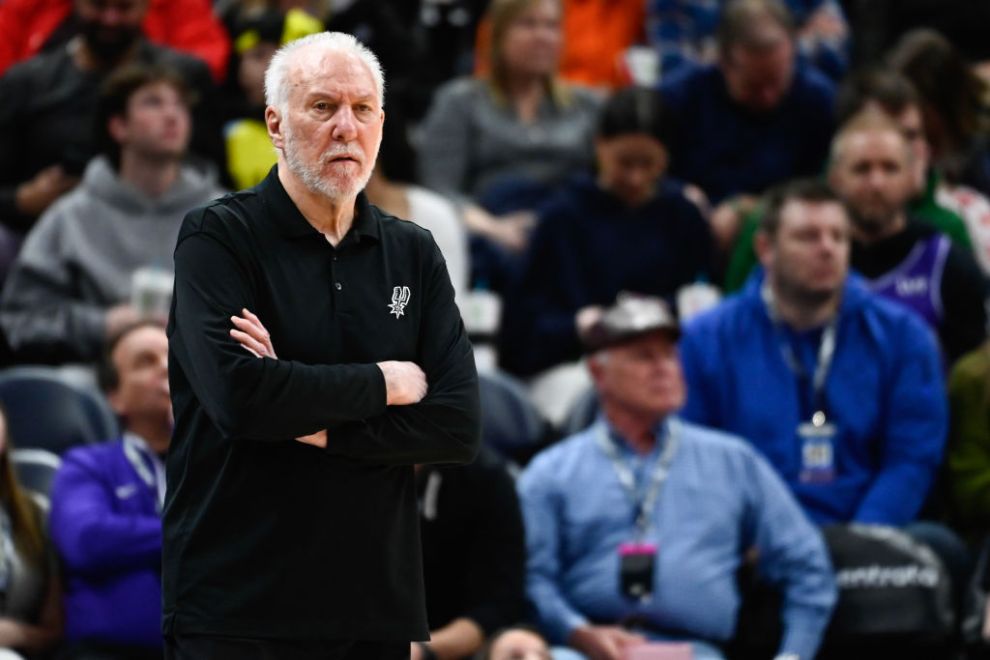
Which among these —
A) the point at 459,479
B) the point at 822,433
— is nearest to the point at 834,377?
the point at 822,433

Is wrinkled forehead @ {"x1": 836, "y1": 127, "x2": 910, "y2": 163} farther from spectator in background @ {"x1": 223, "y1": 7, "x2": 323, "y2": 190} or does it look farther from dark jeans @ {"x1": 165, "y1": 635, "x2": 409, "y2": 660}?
dark jeans @ {"x1": 165, "y1": 635, "x2": 409, "y2": 660}

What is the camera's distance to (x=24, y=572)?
4852 millimetres

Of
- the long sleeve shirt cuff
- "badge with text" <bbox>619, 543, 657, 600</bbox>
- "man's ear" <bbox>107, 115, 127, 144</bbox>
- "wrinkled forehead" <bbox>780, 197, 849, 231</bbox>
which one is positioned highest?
"man's ear" <bbox>107, 115, 127, 144</bbox>

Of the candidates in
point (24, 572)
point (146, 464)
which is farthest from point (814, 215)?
point (24, 572)

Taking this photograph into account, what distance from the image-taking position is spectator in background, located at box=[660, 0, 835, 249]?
746cm

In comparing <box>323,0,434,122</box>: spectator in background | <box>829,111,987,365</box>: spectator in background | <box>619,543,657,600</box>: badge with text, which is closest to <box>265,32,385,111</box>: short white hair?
<box>619,543,657,600</box>: badge with text

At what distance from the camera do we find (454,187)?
7.39 m

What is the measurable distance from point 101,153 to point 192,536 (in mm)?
3968

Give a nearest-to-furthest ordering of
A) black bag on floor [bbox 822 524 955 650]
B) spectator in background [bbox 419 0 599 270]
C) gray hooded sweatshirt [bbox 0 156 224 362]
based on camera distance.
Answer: black bag on floor [bbox 822 524 955 650] < gray hooded sweatshirt [bbox 0 156 224 362] < spectator in background [bbox 419 0 599 270]

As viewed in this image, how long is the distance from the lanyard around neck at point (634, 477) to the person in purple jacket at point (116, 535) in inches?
51.2

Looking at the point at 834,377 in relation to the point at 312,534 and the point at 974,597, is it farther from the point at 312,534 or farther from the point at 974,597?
the point at 312,534

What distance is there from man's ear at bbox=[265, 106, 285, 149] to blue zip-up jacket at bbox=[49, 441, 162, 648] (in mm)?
1980

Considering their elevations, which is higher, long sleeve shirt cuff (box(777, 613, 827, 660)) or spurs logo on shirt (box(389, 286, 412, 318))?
spurs logo on shirt (box(389, 286, 412, 318))

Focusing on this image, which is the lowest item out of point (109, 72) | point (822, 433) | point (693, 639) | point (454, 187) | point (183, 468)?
→ point (693, 639)
